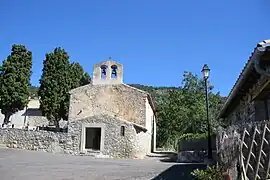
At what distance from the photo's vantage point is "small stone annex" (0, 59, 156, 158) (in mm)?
24875

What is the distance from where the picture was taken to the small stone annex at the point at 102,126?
24875 mm

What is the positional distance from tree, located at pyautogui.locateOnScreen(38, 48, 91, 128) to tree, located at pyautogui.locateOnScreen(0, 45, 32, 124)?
171 cm

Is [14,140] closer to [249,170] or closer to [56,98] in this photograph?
[56,98]

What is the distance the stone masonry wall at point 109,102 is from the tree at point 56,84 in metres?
2.83

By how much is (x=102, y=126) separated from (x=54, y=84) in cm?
1005

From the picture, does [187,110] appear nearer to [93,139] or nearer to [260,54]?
[93,139]

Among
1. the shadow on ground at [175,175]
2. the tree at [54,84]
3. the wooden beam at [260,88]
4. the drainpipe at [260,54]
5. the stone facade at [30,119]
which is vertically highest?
the tree at [54,84]

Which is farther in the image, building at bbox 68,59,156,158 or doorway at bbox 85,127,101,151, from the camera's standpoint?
doorway at bbox 85,127,101,151

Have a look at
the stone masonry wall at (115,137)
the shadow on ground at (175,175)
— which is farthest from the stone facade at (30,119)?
the shadow on ground at (175,175)

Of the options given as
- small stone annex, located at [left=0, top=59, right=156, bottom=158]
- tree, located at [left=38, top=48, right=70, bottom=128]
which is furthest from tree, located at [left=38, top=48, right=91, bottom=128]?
small stone annex, located at [left=0, top=59, right=156, bottom=158]

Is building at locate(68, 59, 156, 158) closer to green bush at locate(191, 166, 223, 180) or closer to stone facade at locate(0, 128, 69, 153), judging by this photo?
stone facade at locate(0, 128, 69, 153)

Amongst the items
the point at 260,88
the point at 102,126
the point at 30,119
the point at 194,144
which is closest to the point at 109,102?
the point at 102,126

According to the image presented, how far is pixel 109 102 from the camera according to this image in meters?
29.5

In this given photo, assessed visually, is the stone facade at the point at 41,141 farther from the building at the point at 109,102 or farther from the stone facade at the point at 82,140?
the building at the point at 109,102
